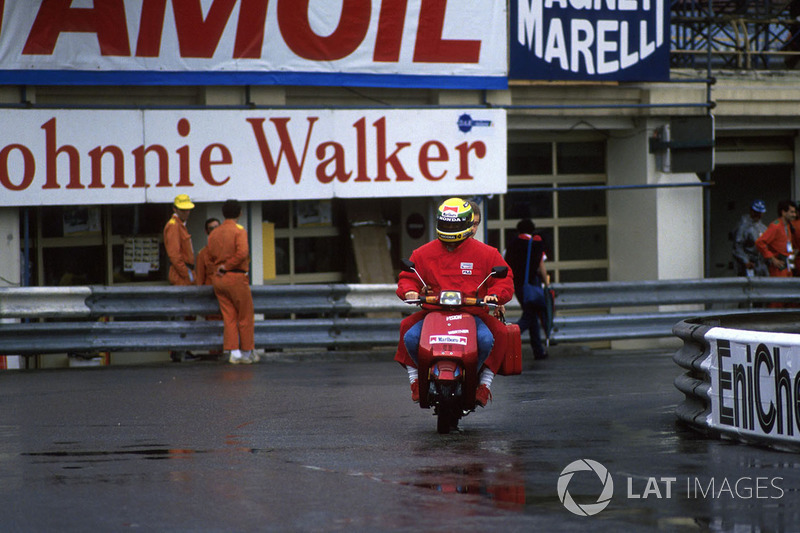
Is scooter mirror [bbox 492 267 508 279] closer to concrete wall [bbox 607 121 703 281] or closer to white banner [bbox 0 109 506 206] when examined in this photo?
white banner [bbox 0 109 506 206]

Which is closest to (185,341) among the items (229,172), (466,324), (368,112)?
(229,172)

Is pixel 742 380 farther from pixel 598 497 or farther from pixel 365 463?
pixel 365 463

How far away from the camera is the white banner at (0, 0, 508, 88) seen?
14969mm

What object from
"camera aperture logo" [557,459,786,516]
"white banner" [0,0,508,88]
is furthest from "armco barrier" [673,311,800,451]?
"white banner" [0,0,508,88]

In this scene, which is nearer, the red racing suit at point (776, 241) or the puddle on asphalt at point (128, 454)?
the puddle on asphalt at point (128, 454)

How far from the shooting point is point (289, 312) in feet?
49.4

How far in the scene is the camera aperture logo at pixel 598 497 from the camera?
20.0 ft

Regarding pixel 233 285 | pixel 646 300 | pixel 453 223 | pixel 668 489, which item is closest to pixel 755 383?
pixel 668 489

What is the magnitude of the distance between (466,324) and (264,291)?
6.63 metres

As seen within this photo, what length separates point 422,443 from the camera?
27.4ft

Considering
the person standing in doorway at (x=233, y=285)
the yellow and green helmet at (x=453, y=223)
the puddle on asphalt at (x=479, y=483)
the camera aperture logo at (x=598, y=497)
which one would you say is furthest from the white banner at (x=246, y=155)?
the camera aperture logo at (x=598, y=497)

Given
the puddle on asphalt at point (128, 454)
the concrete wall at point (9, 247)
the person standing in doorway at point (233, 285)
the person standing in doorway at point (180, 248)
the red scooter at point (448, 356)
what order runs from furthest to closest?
the person standing in doorway at point (180, 248) → the concrete wall at point (9, 247) → the person standing in doorway at point (233, 285) → the red scooter at point (448, 356) → the puddle on asphalt at point (128, 454)

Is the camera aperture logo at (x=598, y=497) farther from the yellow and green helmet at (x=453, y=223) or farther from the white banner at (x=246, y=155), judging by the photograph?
the white banner at (x=246, y=155)

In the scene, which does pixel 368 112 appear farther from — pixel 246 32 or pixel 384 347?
pixel 384 347
